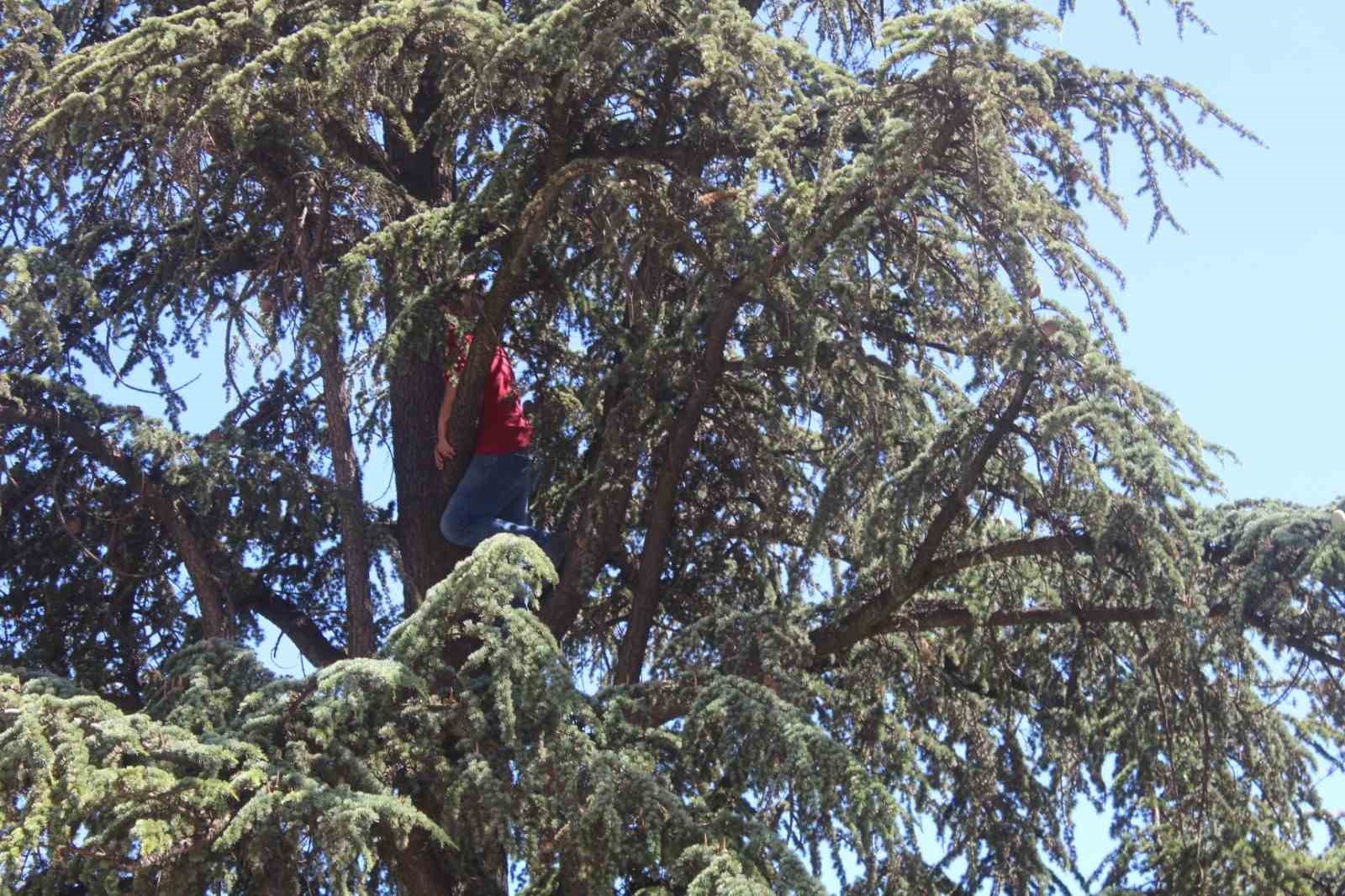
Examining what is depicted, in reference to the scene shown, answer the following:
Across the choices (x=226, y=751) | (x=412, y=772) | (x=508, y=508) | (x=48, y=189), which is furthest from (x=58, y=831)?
(x=48, y=189)

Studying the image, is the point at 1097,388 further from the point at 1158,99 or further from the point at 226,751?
the point at 226,751

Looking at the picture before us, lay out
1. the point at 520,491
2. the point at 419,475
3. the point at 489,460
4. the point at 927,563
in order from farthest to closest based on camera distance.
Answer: the point at 419,475
the point at 520,491
the point at 489,460
the point at 927,563

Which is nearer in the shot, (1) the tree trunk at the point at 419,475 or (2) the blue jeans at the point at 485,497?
(2) the blue jeans at the point at 485,497

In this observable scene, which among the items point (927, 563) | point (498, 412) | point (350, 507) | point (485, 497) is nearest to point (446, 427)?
point (498, 412)

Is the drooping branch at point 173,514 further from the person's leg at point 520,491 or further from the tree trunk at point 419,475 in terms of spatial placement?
the person's leg at point 520,491

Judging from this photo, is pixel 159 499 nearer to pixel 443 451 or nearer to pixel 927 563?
pixel 443 451

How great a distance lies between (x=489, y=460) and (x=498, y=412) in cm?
23

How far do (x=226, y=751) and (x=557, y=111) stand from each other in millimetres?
3396

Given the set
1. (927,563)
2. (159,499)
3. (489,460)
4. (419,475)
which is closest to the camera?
(927,563)

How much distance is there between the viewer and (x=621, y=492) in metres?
8.30

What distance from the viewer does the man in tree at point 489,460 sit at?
27.6ft

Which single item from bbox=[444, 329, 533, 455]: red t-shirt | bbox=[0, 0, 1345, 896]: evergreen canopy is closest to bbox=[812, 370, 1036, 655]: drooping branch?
bbox=[0, 0, 1345, 896]: evergreen canopy

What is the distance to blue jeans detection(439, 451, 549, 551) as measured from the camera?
8422 millimetres

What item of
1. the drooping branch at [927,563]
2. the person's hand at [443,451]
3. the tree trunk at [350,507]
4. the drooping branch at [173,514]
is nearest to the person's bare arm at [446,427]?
the person's hand at [443,451]
